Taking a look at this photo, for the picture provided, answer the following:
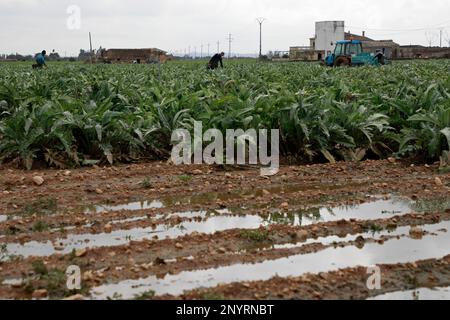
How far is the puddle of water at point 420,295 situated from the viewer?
321cm

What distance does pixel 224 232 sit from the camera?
424 centimetres

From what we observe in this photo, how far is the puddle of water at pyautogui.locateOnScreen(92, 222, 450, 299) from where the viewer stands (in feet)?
10.8

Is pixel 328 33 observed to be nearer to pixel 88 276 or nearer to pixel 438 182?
pixel 438 182

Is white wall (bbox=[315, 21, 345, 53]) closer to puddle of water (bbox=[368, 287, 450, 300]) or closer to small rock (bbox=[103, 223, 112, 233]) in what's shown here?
small rock (bbox=[103, 223, 112, 233])

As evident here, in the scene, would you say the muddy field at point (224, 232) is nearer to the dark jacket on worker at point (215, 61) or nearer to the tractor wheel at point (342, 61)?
the dark jacket on worker at point (215, 61)

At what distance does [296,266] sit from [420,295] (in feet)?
2.48

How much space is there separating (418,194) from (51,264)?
11.1 ft

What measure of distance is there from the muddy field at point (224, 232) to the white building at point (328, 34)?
47.6 m

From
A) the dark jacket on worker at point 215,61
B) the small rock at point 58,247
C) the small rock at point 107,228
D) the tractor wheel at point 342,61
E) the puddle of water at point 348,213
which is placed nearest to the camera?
the small rock at point 58,247

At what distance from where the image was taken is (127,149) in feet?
22.8
